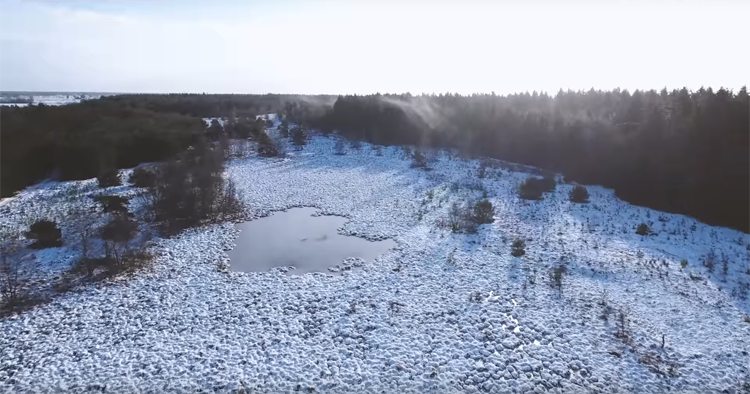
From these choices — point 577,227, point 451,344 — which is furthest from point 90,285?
point 577,227

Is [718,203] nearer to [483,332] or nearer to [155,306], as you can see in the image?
[483,332]

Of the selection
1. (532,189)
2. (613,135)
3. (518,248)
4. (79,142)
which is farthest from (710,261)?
(79,142)

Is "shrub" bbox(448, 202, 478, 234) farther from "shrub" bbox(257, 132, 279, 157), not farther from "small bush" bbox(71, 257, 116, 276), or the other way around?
"shrub" bbox(257, 132, 279, 157)

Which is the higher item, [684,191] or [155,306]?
[684,191]

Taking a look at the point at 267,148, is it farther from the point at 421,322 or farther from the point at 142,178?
the point at 421,322

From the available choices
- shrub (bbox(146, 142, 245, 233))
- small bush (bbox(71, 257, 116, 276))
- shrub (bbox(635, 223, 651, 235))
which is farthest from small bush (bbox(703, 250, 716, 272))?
small bush (bbox(71, 257, 116, 276))

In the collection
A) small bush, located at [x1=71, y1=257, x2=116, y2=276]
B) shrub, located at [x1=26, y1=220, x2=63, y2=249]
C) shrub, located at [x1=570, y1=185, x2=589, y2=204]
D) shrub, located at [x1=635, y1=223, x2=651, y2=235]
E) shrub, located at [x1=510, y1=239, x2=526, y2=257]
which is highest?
shrub, located at [x1=570, y1=185, x2=589, y2=204]
